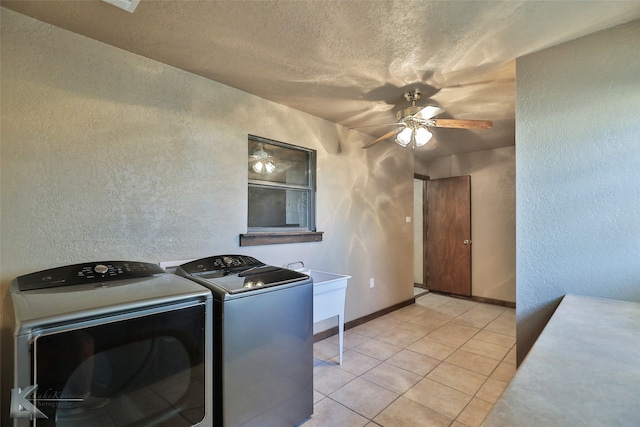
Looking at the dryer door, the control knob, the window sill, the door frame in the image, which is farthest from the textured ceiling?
the door frame

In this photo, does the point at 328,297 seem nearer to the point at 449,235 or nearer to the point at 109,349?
the point at 109,349

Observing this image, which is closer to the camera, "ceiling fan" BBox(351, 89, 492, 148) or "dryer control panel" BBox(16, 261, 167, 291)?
"dryer control panel" BBox(16, 261, 167, 291)

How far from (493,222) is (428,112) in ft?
9.94

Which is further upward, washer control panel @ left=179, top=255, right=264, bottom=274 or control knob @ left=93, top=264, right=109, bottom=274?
control knob @ left=93, top=264, right=109, bottom=274

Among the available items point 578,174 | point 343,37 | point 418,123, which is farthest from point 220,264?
point 578,174

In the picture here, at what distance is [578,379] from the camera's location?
0.87 m

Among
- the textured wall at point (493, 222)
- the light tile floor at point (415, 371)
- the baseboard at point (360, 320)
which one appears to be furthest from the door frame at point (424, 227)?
the light tile floor at point (415, 371)

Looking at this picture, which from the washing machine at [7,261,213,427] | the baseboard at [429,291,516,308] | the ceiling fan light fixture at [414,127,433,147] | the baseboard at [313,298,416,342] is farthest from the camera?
the baseboard at [429,291,516,308]

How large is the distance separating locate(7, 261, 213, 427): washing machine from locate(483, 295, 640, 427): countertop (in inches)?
48.9

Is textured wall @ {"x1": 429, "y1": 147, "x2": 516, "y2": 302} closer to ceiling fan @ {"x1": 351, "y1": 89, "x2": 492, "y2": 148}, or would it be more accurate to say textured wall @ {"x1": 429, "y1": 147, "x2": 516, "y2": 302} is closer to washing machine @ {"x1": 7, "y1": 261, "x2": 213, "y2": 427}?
ceiling fan @ {"x1": 351, "y1": 89, "x2": 492, "y2": 148}

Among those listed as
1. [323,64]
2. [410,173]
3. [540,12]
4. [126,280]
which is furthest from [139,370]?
[410,173]

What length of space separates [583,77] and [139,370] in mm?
2754

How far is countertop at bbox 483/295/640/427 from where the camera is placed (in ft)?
2.34

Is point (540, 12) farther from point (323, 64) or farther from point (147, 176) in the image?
point (147, 176)
